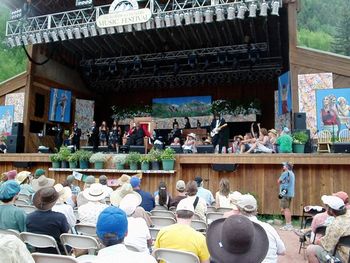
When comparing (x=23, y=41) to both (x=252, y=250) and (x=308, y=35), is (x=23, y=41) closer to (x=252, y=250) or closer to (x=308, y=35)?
(x=252, y=250)

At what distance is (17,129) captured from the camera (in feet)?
40.6

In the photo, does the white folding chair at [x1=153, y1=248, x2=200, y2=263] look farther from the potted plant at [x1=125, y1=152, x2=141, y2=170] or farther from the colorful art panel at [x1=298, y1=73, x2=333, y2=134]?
the colorful art panel at [x1=298, y1=73, x2=333, y2=134]

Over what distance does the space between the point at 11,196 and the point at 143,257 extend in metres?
2.17

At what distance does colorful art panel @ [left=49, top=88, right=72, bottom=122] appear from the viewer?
14.3 meters

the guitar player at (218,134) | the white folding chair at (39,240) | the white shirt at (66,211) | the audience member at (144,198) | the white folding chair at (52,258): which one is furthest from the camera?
the guitar player at (218,134)

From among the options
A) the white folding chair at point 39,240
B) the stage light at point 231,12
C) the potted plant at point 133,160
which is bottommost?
the white folding chair at point 39,240

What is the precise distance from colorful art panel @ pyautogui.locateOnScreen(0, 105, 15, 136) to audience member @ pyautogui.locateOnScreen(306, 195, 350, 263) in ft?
41.0

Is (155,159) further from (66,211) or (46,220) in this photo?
(46,220)

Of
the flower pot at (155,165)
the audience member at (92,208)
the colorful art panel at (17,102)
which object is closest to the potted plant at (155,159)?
the flower pot at (155,165)

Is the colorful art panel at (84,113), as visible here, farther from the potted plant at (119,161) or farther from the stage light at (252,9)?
the stage light at (252,9)

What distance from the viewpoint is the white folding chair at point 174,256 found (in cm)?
240

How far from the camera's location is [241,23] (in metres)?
12.4

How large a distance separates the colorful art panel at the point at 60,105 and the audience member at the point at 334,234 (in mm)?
12616

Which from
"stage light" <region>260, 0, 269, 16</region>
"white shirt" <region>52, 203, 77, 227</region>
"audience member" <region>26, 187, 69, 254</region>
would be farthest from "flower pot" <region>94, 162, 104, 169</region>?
"audience member" <region>26, 187, 69, 254</region>
